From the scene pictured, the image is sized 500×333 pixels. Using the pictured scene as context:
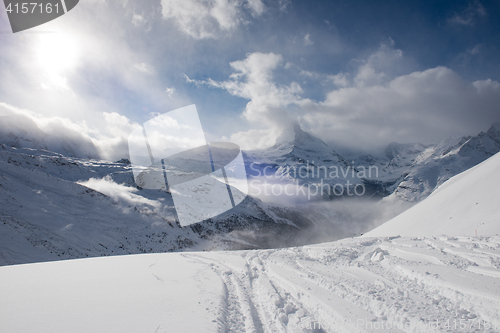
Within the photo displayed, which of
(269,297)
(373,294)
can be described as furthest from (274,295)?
(373,294)

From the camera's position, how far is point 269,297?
186 inches

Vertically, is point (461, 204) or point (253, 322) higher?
point (253, 322)

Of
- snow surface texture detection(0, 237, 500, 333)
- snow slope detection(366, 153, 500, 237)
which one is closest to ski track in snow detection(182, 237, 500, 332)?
snow surface texture detection(0, 237, 500, 333)

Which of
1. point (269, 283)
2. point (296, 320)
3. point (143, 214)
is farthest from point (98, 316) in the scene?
point (143, 214)

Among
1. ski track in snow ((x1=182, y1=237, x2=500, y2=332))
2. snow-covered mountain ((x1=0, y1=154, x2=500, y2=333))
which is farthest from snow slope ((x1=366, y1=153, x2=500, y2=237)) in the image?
ski track in snow ((x1=182, y1=237, x2=500, y2=332))

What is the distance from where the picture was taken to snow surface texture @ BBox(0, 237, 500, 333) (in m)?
3.37

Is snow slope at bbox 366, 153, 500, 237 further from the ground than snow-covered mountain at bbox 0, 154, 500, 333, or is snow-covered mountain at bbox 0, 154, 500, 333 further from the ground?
snow-covered mountain at bbox 0, 154, 500, 333

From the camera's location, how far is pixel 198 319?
3543mm

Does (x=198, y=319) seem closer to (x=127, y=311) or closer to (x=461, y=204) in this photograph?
(x=127, y=311)

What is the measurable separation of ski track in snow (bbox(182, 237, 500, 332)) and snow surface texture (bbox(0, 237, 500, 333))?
0.02 meters

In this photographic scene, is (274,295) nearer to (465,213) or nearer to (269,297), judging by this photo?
(269,297)

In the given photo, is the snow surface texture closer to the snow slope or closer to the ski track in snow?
the ski track in snow

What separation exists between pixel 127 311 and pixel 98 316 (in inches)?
17.8

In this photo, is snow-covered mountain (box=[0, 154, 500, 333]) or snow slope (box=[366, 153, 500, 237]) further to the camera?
snow slope (box=[366, 153, 500, 237])
